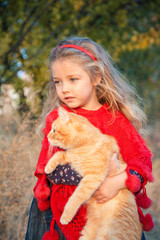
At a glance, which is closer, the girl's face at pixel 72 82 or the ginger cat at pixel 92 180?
the ginger cat at pixel 92 180

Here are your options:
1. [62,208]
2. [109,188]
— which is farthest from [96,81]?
[62,208]

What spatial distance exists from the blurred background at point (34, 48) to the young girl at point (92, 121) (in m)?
0.96

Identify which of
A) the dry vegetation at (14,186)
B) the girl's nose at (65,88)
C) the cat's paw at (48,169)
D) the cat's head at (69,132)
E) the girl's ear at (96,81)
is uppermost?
the girl's nose at (65,88)

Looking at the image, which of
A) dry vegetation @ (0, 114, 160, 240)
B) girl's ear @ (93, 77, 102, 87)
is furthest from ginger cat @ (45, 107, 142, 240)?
dry vegetation @ (0, 114, 160, 240)

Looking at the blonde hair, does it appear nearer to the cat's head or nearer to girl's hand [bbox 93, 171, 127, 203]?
the cat's head

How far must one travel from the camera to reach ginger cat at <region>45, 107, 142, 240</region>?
1244 mm

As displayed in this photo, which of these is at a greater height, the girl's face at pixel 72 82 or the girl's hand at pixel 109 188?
the girl's face at pixel 72 82

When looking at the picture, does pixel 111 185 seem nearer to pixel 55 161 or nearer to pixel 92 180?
pixel 92 180

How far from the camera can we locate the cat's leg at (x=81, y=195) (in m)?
1.24

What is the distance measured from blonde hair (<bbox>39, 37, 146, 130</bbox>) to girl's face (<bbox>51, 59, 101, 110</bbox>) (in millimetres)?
59

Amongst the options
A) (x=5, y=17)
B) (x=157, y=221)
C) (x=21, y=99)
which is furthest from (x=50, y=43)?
(x=157, y=221)

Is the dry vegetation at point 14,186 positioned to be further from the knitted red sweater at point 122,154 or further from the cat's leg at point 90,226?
the cat's leg at point 90,226

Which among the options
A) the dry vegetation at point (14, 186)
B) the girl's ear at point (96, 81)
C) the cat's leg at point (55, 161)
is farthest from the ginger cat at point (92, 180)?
the dry vegetation at point (14, 186)

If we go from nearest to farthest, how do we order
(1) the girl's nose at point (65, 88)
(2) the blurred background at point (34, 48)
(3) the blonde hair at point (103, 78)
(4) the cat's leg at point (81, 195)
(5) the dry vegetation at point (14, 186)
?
1. (4) the cat's leg at point (81, 195)
2. (1) the girl's nose at point (65, 88)
3. (3) the blonde hair at point (103, 78)
4. (5) the dry vegetation at point (14, 186)
5. (2) the blurred background at point (34, 48)
